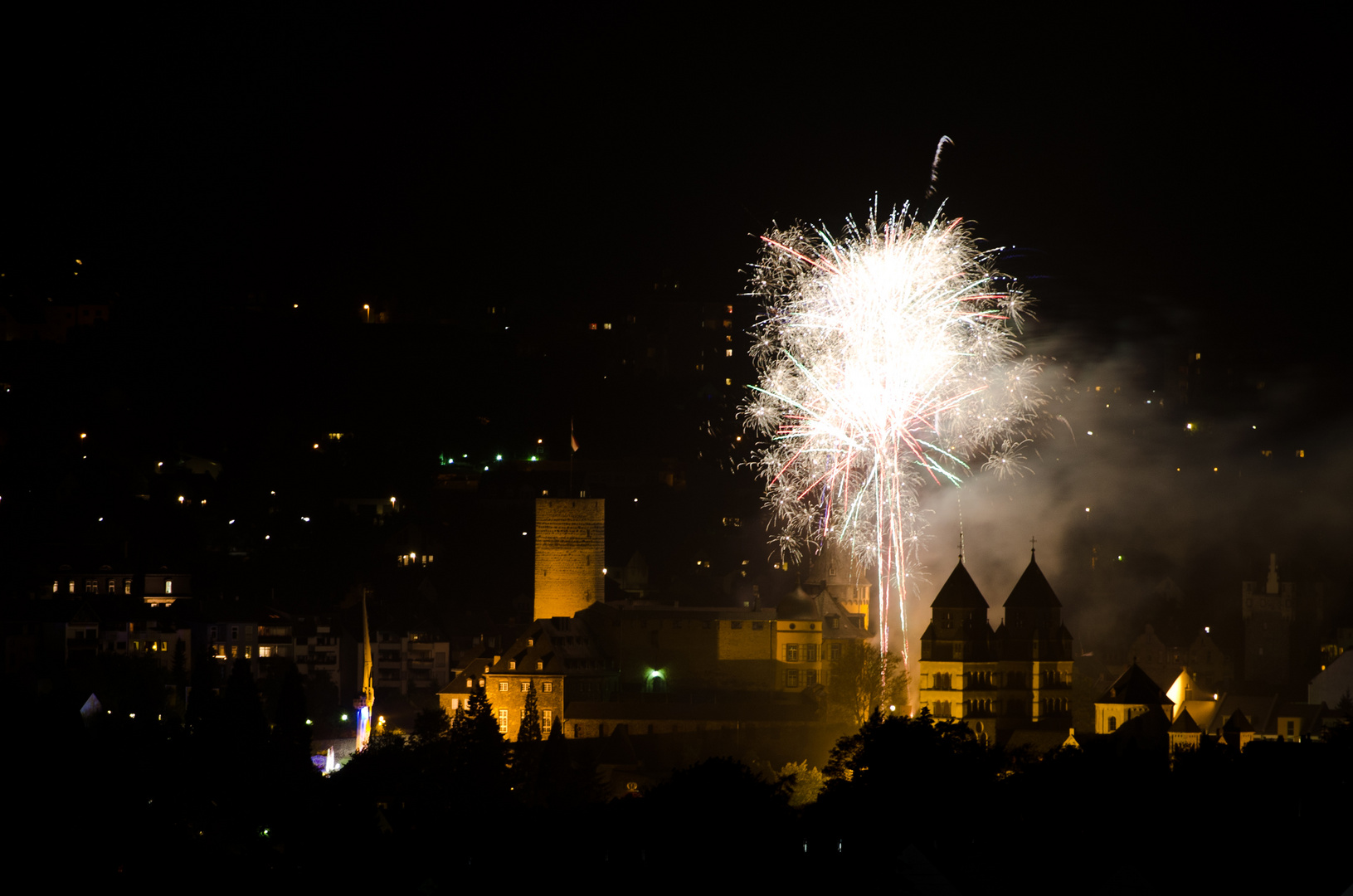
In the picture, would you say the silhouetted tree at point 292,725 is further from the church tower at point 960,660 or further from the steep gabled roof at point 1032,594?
the steep gabled roof at point 1032,594

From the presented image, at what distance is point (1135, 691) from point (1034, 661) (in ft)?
10.4

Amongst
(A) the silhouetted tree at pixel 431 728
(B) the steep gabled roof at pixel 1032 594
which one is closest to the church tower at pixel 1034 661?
(B) the steep gabled roof at pixel 1032 594

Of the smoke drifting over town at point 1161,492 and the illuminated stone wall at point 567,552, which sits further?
the smoke drifting over town at point 1161,492

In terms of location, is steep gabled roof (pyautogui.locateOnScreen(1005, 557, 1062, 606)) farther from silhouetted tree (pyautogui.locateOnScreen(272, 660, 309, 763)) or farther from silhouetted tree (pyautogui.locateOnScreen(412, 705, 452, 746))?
silhouetted tree (pyautogui.locateOnScreen(272, 660, 309, 763))

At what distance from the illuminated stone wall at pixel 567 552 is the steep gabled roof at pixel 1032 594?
59.6ft

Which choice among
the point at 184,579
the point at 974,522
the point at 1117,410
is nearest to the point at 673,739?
the point at 974,522

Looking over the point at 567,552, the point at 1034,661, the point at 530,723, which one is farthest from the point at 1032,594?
the point at 567,552

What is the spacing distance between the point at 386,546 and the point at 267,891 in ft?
166

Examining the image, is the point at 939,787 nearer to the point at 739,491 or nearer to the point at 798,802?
the point at 798,802

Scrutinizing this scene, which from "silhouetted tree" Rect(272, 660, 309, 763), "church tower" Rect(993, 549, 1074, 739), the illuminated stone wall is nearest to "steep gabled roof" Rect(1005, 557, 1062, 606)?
"church tower" Rect(993, 549, 1074, 739)

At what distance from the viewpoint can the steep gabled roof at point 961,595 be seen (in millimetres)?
56406

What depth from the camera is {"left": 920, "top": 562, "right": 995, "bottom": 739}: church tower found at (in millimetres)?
55344

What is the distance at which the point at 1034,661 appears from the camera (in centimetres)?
5631

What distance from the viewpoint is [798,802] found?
48.0m
